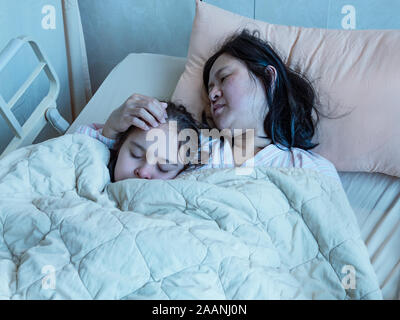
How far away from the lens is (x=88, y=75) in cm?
210

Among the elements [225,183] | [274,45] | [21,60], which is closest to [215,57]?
[274,45]

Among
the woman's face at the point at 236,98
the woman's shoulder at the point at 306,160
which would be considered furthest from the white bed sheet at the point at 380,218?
the woman's face at the point at 236,98

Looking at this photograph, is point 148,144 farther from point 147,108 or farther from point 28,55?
point 28,55

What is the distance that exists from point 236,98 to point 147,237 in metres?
0.60

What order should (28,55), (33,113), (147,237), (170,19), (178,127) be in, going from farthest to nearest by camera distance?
(170,19)
(28,55)
(33,113)
(178,127)
(147,237)

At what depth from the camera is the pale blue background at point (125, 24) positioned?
1.62m

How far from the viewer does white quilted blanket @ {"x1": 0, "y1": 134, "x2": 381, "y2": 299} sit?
0.78 meters

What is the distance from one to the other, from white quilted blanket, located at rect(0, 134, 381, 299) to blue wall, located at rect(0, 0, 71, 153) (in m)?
0.64

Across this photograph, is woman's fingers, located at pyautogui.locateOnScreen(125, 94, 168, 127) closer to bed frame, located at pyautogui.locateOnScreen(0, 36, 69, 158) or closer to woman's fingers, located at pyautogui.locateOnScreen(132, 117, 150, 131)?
woman's fingers, located at pyautogui.locateOnScreen(132, 117, 150, 131)

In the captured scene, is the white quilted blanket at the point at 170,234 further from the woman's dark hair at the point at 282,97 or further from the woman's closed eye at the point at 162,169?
the woman's dark hair at the point at 282,97

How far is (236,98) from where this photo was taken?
1.26m

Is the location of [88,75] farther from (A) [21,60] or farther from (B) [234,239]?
(B) [234,239]

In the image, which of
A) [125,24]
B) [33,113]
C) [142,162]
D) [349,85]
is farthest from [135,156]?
[125,24]
